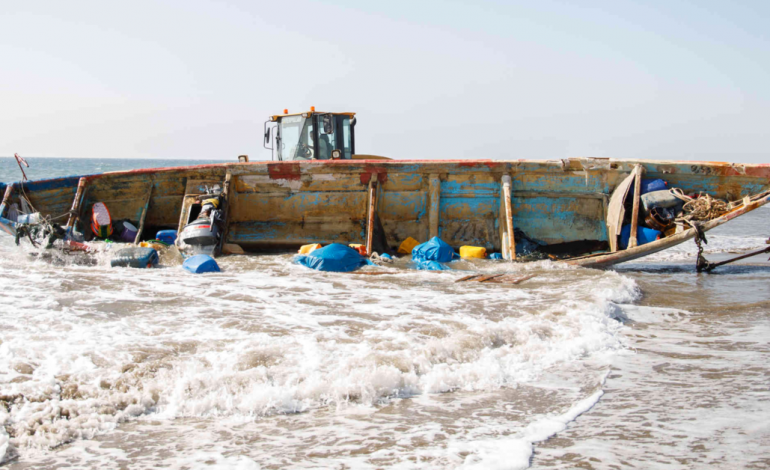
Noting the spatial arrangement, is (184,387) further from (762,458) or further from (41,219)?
(41,219)

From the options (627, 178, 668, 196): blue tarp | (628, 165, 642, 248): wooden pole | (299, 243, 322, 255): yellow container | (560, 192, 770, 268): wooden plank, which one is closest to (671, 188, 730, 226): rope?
(560, 192, 770, 268): wooden plank

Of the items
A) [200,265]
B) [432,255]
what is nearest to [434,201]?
[432,255]

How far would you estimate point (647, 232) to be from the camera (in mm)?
7660

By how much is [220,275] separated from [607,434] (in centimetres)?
508

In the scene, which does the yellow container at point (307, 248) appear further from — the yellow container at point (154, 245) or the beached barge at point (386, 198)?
the yellow container at point (154, 245)

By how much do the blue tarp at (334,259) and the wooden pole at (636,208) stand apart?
3383 millimetres

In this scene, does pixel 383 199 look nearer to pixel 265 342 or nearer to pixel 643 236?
pixel 643 236

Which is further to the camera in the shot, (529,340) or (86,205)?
(86,205)

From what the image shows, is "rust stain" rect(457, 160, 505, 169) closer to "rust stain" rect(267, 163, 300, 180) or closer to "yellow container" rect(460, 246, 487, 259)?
"yellow container" rect(460, 246, 487, 259)

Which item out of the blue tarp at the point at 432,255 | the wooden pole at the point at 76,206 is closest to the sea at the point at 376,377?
the blue tarp at the point at 432,255

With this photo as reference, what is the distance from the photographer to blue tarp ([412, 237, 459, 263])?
7.78 m

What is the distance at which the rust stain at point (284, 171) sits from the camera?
8.46 meters

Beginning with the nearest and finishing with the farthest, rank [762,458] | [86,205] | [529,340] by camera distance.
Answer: [762,458] → [529,340] → [86,205]

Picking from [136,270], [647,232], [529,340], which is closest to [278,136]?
[136,270]
